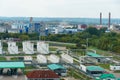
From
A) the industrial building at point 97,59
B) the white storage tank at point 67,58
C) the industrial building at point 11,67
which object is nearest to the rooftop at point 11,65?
the industrial building at point 11,67

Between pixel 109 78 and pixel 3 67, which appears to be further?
pixel 3 67

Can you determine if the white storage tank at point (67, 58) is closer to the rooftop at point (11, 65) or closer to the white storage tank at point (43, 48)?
the white storage tank at point (43, 48)

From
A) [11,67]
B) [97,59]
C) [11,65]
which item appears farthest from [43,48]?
[11,67]

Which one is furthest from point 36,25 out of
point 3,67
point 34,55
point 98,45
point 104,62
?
point 3,67

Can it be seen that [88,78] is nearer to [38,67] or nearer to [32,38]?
[38,67]

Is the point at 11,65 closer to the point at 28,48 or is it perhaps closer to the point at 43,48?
the point at 28,48

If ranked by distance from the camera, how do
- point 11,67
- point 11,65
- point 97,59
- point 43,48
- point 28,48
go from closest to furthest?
point 11,67 → point 11,65 → point 97,59 → point 28,48 → point 43,48

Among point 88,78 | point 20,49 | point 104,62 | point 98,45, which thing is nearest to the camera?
point 88,78

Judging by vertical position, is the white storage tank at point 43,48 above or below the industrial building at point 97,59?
above

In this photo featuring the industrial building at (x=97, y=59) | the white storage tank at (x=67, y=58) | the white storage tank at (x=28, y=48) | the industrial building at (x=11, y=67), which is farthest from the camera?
the white storage tank at (x=28, y=48)

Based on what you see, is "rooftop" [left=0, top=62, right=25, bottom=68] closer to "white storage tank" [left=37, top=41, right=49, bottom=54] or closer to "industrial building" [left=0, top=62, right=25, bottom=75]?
"industrial building" [left=0, top=62, right=25, bottom=75]

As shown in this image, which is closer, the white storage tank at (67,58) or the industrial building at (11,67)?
the industrial building at (11,67)
